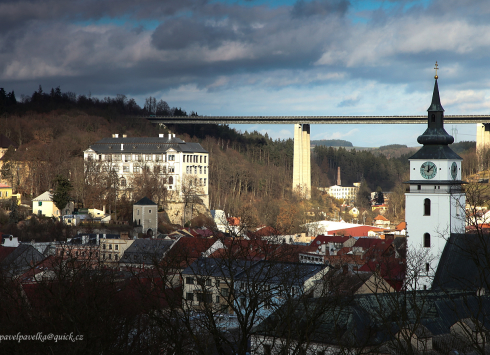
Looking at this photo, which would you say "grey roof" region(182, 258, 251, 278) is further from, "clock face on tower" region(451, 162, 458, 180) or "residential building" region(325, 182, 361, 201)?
"residential building" region(325, 182, 361, 201)

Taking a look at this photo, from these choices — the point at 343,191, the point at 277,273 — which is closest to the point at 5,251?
the point at 277,273

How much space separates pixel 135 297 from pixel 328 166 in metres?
133

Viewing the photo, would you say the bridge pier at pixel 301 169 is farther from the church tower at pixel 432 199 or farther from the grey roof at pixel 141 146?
the church tower at pixel 432 199

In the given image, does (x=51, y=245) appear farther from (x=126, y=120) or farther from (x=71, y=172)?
(x=126, y=120)

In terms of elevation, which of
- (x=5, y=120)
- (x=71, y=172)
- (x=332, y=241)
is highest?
(x=5, y=120)

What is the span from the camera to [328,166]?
153m

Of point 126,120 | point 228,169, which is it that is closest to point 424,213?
point 228,169

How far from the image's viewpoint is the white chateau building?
241ft

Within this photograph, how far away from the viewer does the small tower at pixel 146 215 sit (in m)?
60.2

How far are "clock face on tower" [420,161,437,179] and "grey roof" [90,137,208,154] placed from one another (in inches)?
1663

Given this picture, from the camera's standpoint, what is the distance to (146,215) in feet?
198

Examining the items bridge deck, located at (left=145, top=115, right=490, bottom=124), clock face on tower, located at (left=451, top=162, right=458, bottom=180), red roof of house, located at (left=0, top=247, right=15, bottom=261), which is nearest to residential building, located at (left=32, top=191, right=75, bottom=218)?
red roof of house, located at (left=0, top=247, right=15, bottom=261)

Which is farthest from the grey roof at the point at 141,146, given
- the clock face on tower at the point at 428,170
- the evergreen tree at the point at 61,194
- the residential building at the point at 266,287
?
the residential building at the point at 266,287

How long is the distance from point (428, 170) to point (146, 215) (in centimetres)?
3073
